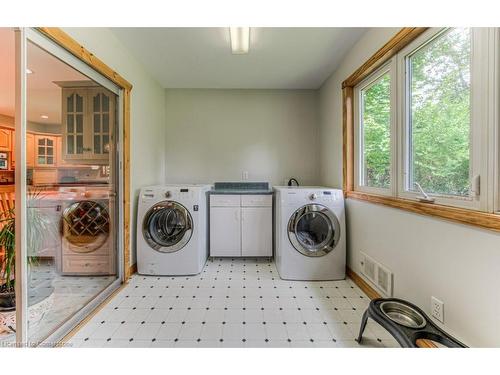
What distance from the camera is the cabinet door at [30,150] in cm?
122

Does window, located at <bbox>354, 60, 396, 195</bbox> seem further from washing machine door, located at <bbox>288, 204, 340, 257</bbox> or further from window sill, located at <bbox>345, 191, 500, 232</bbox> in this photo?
washing machine door, located at <bbox>288, 204, 340, 257</bbox>

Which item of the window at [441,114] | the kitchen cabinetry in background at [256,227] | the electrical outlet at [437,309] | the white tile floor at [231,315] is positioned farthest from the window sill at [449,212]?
the kitchen cabinetry in background at [256,227]

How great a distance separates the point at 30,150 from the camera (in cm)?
126

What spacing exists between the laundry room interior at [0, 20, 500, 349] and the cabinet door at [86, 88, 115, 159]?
14 millimetres

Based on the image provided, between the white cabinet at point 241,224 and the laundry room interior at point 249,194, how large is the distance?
0.08 ft

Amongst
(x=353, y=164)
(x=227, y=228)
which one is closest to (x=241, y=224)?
(x=227, y=228)

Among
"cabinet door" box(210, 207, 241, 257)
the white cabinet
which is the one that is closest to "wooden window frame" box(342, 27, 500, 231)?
the white cabinet

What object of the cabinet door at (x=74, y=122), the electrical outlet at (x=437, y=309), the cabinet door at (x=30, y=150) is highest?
the cabinet door at (x=74, y=122)

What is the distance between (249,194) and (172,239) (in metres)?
1.04

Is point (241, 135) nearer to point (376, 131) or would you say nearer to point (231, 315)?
point (376, 131)

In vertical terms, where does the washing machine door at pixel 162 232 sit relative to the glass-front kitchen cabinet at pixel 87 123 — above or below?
below

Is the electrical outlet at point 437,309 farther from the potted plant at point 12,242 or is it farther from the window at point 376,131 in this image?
the potted plant at point 12,242

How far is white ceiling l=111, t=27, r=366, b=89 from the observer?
1876mm
